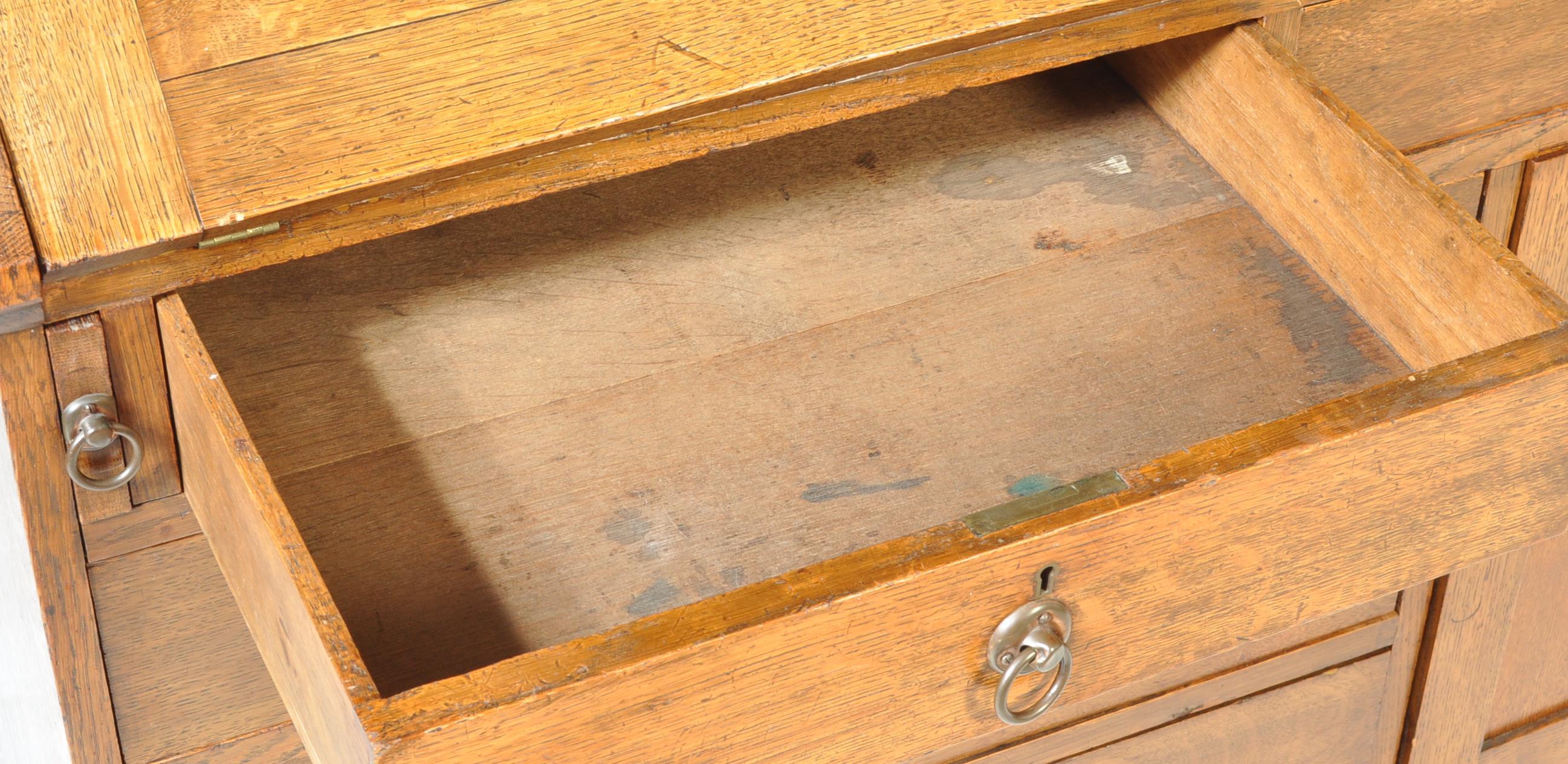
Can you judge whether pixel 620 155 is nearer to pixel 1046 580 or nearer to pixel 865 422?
pixel 865 422

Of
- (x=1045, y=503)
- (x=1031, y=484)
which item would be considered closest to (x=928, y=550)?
(x=1045, y=503)

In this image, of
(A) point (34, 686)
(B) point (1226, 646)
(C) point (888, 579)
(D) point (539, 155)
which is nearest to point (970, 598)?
(C) point (888, 579)

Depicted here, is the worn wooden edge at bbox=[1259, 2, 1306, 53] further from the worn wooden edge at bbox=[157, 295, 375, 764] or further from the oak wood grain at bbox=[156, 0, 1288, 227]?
the worn wooden edge at bbox=[157, 295, 375, 764]

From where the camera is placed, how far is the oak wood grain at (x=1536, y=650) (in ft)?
4.03

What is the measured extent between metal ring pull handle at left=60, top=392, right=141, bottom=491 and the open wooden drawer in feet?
0.11

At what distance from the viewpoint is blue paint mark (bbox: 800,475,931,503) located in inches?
32.0

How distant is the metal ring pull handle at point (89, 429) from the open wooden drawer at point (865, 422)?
0.11ft

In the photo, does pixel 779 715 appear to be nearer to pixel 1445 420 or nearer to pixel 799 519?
pixel 799 519

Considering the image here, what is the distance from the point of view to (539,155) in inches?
31.2

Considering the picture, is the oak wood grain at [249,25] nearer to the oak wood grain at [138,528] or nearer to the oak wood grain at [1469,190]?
the oak wood grain at [138,528]

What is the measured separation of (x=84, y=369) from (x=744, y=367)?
0.36 metres

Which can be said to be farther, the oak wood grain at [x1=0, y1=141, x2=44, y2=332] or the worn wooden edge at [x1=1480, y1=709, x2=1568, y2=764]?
the worn wooden edge at [x1=1480, y1=709, x2=1568, y2=764]

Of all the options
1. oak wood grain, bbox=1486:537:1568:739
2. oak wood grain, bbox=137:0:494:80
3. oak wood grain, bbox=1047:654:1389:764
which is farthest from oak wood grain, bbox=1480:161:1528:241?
oak wood grain, bbox=137:0:494:80

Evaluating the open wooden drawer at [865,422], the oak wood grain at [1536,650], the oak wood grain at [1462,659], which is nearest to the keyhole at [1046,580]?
the open wooden drawer at [865,422]
